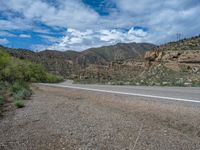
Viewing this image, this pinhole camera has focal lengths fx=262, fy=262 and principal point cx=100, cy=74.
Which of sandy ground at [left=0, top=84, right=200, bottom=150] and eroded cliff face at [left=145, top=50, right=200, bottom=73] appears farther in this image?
eroded cliff face at [left=145, top=50, right=200, bottom=73]

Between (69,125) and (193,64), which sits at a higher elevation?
(193,64)

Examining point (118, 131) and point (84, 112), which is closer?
point (118, 131)

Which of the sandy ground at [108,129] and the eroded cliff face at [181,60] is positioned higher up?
the eroded cliff face at [181,60]

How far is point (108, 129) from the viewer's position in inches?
289

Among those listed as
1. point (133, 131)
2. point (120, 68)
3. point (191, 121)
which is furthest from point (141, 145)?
point (120, 68)

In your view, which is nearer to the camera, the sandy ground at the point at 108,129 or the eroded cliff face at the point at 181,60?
the sandy ground at the point at 108,129

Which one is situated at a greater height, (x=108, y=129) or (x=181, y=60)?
(x=181, y=60)

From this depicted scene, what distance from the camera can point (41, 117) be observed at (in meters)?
9.79

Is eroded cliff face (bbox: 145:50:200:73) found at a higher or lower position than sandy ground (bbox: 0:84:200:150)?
higher

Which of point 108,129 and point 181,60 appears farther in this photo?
point 181,60

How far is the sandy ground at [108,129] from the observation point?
20.1 feet

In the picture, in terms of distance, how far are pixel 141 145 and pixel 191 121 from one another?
280cm

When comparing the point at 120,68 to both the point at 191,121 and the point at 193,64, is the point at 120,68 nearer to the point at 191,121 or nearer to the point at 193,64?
the point at 193,64

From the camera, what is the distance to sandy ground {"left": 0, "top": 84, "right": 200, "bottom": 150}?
6121 millimetres
